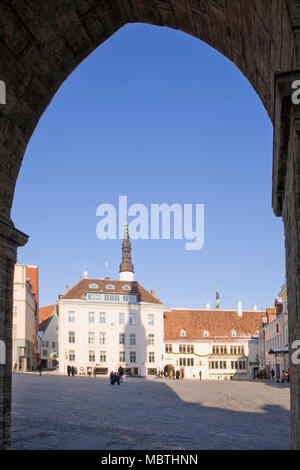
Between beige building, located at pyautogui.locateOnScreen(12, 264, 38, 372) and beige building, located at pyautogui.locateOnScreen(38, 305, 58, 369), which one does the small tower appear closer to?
beige building, located at pyautogui.locateOnScreen(38, 305, 58, 369)

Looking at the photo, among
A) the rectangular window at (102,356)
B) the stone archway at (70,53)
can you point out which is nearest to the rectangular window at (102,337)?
the rectangular window at (102,356)

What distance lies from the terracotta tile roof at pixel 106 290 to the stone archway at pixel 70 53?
60.5 meters

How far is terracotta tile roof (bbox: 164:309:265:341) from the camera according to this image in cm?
7325

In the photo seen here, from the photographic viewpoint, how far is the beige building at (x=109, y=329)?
66.6m

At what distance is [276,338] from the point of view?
54.9 m

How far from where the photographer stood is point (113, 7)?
8.58 metres

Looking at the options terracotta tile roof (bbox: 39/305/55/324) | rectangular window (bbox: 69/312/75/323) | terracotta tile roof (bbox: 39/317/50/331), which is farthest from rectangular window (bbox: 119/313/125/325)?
terracotta tile roof (bbox: 39/305/55/324)

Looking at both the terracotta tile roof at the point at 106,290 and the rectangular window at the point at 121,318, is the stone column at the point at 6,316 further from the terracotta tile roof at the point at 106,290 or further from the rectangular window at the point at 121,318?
the rectangular window at the point at 121,318

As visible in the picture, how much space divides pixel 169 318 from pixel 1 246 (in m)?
68.1

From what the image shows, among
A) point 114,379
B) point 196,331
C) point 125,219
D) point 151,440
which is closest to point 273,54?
point 151,440

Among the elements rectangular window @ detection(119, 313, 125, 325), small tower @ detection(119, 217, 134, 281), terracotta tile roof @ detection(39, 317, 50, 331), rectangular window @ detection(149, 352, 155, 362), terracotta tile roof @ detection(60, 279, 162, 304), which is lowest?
rectangular window @ detection(149, 352, 155, 362)

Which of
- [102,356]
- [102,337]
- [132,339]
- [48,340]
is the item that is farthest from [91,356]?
[48,340]

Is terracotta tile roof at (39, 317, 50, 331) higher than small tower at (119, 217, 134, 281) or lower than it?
lower

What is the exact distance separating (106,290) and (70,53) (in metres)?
62.2
